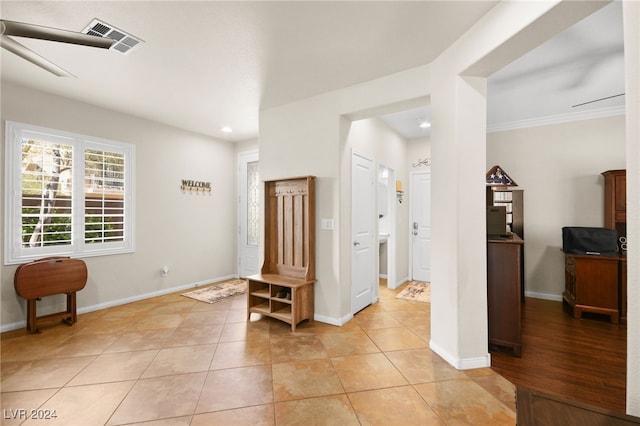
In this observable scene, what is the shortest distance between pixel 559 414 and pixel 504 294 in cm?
203

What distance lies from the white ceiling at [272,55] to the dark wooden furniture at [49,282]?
2.05 metres

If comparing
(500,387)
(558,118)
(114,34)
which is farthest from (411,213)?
(114,34)

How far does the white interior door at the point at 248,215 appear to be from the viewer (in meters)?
5.39

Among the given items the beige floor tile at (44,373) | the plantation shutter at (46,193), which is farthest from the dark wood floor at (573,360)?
the plantation shutter at (46,193)

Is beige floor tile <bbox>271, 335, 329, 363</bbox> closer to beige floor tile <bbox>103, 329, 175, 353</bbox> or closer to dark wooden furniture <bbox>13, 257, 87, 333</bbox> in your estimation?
beige floor tile <bbox>103, 329, 175, 353</bbox>

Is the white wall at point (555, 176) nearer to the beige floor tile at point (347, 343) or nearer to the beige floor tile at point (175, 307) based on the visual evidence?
the beige floor tile at point (347, 343)

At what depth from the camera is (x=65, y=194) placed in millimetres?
3508

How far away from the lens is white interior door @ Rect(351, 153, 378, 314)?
11.6 ft

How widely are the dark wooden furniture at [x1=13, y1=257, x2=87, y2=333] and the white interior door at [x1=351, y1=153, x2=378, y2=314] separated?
332cm

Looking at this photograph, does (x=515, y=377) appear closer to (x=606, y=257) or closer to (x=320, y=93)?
(x=606, y=257)

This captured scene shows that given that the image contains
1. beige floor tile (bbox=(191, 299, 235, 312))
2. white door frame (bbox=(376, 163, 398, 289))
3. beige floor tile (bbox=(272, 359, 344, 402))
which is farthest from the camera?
white door frame (bbox=(376, 163, 398, 289))

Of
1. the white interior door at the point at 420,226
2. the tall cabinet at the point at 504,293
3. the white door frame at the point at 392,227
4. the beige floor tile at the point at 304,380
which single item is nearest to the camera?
the beige floor tile at the point at 304,380

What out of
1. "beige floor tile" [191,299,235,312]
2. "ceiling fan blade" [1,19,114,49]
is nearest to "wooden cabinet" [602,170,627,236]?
"beige floor tile" [191,299,235,312]

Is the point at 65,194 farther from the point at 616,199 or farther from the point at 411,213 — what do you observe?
the point at 616,199
